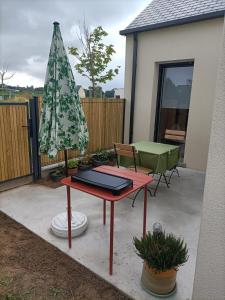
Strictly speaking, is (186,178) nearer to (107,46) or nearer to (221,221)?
(221,221)

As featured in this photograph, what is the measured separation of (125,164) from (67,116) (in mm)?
2061

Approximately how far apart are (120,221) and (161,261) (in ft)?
4.47

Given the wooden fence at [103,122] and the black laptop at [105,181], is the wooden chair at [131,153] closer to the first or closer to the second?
the black laptop at [105,181]

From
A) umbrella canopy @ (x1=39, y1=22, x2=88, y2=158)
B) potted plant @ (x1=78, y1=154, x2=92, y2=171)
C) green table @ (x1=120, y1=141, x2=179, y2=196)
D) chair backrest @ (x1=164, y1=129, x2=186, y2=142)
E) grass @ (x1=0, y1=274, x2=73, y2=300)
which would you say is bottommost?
grass @ (x1=0, y1=274, x2=73, y2=300)

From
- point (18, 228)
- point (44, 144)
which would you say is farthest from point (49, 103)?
point (18, 228)

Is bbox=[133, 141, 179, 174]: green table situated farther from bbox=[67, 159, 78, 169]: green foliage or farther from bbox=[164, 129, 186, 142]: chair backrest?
bbox=[67, 159, 78, 169]: green foliage

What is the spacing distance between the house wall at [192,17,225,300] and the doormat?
82 centimetres

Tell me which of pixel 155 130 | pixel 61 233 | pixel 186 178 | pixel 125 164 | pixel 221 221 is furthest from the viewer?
pixel 155 130

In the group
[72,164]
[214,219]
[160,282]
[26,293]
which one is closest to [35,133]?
[72,164]

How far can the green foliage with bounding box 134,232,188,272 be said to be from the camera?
1.77m

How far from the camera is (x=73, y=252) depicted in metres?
2.42

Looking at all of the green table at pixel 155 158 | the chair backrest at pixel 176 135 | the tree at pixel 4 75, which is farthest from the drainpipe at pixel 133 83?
the tree at pixel 4 75

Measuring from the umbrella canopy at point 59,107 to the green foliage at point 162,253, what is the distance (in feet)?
4.28

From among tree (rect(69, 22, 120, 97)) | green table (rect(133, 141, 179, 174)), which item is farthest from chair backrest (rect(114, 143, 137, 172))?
tree (rect(69, 22, 120, 97))
